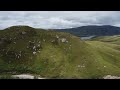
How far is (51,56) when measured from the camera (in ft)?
441

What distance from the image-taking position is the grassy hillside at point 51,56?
402 feet

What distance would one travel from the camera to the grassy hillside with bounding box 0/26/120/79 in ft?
402
